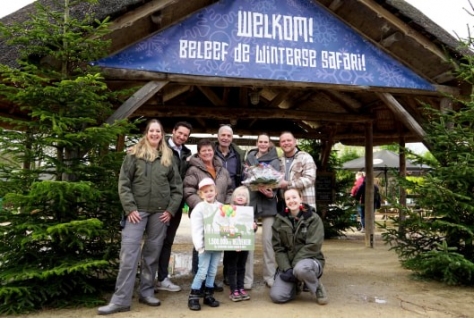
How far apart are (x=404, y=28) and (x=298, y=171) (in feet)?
9.93

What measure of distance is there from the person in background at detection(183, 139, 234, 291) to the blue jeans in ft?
1.77

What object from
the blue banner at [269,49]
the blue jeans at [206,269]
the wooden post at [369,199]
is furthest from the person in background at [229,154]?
the wooden post at [369,199]

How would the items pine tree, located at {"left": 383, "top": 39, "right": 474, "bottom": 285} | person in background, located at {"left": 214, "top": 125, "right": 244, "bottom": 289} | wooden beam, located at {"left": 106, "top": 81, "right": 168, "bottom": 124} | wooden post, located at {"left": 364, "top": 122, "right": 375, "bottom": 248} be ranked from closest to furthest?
person in background, located at {"left": 214, "top": 125, "right": 244, "bottom": 289}
wooden beam, located at {"left": 106, "top": 81, "right": 168, "bottom": 124}
pine tree, located at {"left": 383, "top": 39, "right": 474, "bottom": 285}
wooden post, located at {"left": 364, "top": 122, "right": 375, "bottom": 248}

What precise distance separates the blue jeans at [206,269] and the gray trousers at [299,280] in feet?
2.30

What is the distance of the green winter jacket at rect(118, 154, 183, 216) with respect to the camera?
3969mm

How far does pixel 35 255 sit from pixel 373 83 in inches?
204

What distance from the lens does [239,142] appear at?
11.8 m

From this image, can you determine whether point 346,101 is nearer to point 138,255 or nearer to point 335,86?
point 335,86

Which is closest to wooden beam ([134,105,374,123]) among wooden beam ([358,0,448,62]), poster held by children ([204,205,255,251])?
wooden beam ([358,0,448,62])

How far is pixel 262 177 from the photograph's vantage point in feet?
14.5

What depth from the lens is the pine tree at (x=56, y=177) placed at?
3.96 m

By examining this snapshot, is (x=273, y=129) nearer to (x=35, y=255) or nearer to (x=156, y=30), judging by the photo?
(x=156, y=30)

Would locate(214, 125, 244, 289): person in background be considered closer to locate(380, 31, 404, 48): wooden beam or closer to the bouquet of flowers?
A: the bouquet of flowers

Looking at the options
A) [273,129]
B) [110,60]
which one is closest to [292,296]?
[110,60]
